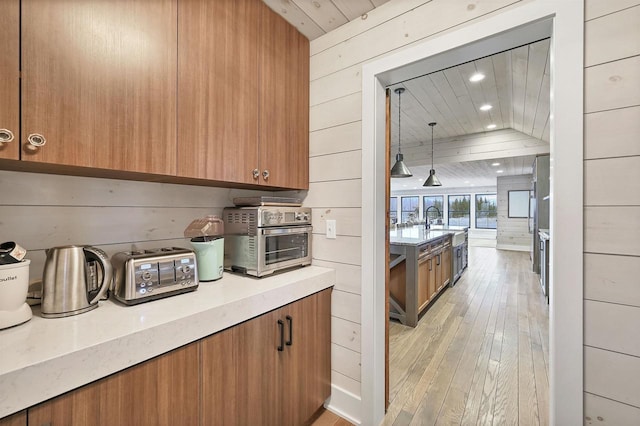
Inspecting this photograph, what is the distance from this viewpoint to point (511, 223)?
9234 mm

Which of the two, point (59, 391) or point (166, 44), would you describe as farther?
point (166, 44)

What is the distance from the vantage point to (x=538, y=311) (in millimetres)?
3404

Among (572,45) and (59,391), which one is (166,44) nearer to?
(59,391)

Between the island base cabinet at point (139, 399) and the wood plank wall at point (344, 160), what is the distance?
36.2 inches

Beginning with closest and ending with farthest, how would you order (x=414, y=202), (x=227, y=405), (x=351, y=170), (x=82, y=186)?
1. (x=227, y=405)
2. (x=82, y=186)
3. (x=351, y=170)
4. (x=414, y=202)

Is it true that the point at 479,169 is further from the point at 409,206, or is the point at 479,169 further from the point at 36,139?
the point at 36,139

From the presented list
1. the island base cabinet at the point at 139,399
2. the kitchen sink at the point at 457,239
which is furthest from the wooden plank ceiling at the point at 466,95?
the island base cabinet at the point at 139,399

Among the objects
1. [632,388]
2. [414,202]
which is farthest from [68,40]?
[414,202]

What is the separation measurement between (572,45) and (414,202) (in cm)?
1213

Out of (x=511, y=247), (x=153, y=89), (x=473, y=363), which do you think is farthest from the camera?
(x=511, y=247)

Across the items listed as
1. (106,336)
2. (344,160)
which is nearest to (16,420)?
(106,336)

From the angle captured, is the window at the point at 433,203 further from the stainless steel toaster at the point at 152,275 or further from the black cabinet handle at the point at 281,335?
the stainless steel toaster at the point at 152,275

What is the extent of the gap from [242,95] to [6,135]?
91 centimetres

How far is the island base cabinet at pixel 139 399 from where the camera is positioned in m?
0.73
